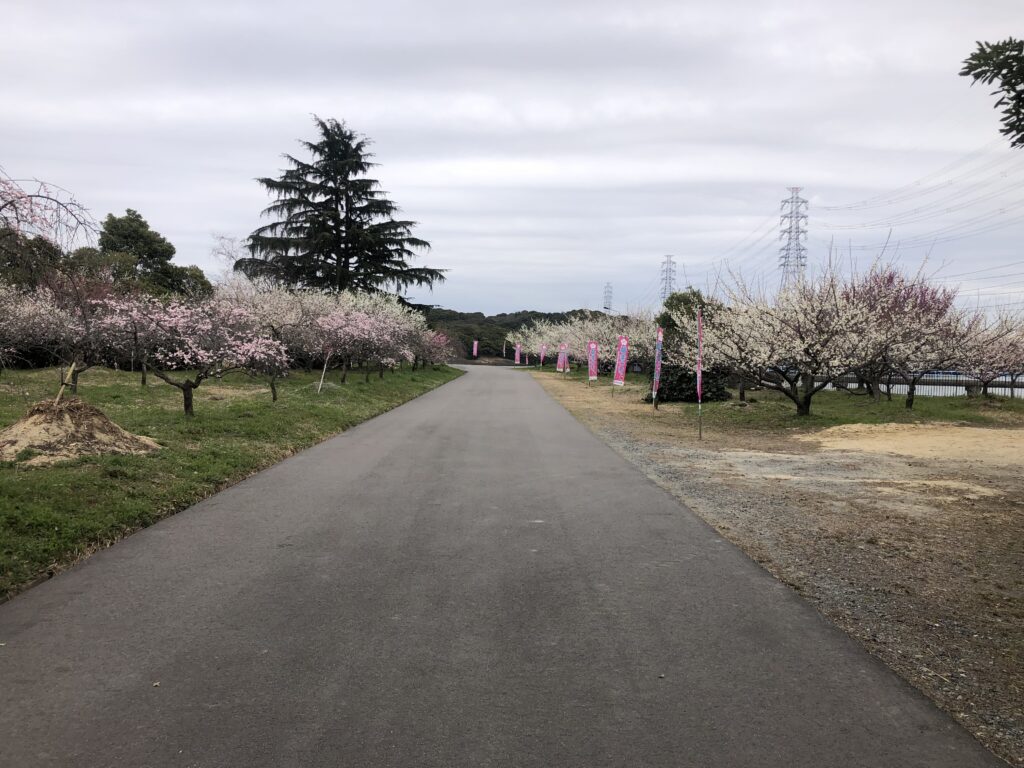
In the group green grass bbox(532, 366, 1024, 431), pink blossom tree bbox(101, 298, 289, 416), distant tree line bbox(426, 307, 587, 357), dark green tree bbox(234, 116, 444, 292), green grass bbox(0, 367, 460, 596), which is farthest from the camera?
distant tree line bbox(426, 307, 587, 357)

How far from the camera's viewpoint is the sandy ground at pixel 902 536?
3.92 metres

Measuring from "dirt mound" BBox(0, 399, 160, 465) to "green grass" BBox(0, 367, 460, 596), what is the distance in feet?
1.12

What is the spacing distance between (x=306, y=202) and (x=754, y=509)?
38691 millimetres

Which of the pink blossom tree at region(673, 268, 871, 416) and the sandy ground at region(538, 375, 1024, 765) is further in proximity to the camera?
the pink blossom tree at region(673, 268, 871, 416)

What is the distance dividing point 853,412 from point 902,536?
59.0 ft

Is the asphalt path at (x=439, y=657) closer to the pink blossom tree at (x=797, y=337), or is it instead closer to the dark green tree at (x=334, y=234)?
the pink blossom tree at (x=797, y=337)

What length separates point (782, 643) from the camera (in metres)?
4.14

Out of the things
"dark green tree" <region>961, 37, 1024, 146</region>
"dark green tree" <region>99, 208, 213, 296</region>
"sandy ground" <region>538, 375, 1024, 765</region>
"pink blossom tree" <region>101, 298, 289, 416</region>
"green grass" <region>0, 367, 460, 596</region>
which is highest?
"dark green tree" <region>99, 208, 213, 296</region>

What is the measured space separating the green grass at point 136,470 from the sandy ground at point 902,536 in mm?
6047

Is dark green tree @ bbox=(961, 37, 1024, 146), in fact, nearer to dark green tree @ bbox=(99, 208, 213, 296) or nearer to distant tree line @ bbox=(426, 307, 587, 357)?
dark green tree @ bbox=(99, 208, 213, 296)

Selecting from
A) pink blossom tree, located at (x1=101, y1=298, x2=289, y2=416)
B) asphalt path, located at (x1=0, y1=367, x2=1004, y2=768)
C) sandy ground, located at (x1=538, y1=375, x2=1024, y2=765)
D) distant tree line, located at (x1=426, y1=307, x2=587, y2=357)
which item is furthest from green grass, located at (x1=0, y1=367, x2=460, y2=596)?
distant tree line, located at (x1=426, y1=307, x2=587, y2=357)

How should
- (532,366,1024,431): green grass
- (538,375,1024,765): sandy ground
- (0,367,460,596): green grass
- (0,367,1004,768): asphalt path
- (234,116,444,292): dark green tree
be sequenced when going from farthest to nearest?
(234,116,444,292): dark green tree, (532,366,1024,431): green grass, (0,367,460,596): green grass, (538,375,1024,765): sandy ground, (0,367,1004,768): asphalt path

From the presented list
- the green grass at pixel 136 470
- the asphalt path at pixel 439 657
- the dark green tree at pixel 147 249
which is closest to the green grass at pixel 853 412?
the green grass at pixel 136 470

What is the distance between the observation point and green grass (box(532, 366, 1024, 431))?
1958cm
